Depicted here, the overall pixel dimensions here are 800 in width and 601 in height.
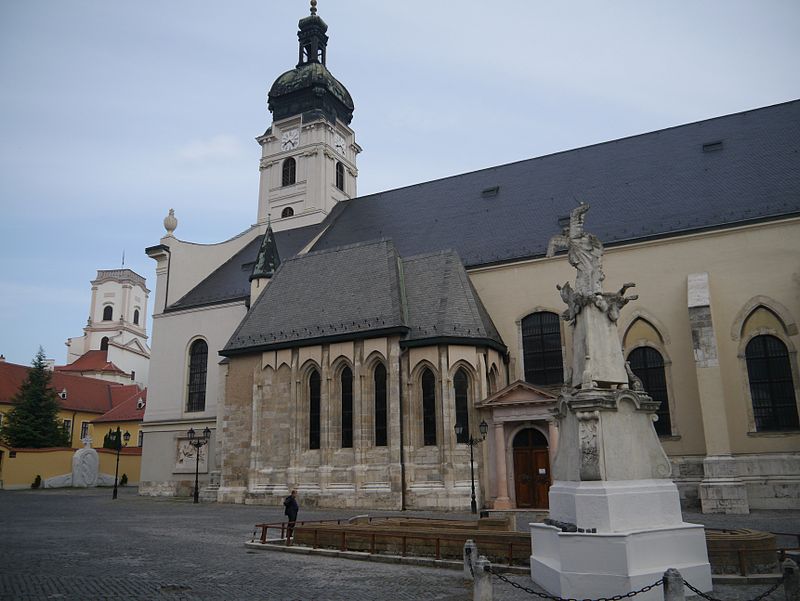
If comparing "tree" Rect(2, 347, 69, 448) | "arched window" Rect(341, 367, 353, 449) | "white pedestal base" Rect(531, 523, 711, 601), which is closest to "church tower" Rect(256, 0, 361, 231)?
"arched window" Rect(341, 367, 353, 449)

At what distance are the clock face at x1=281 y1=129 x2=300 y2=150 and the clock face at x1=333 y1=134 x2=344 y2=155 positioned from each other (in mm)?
2301

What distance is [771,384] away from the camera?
870 inches

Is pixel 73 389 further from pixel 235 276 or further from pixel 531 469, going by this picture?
pixel 531 469

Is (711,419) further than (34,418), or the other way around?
(34,418)

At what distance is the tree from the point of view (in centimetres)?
4712

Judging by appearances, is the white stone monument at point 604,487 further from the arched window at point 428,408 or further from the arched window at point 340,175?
the arched window at point 340,175

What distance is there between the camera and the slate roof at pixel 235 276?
1379 inches

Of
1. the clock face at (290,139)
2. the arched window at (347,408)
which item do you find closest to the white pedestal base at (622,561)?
the arched window at (347,408)

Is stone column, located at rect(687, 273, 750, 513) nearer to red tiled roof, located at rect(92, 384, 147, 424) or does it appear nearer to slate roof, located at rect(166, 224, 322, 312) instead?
slate roof, located at rect(166, 224, 322, 312)

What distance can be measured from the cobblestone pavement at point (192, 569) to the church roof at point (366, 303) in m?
8.05

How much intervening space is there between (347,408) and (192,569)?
14.7 meters

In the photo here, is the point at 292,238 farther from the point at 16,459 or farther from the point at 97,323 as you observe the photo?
the point at 97,323

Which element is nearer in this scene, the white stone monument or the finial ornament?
the white stone monument

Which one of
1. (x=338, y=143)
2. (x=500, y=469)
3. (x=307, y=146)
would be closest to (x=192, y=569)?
(x=500, y=469)
